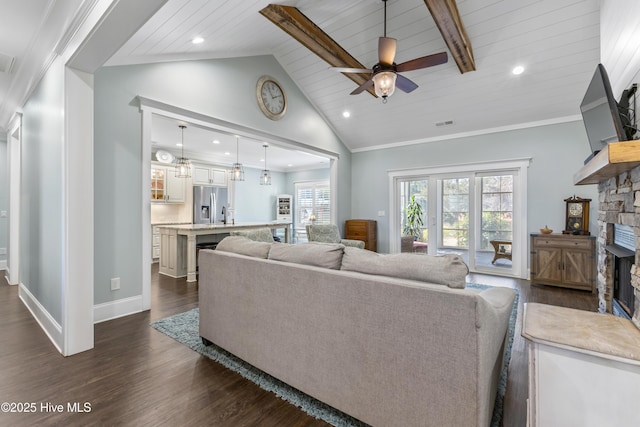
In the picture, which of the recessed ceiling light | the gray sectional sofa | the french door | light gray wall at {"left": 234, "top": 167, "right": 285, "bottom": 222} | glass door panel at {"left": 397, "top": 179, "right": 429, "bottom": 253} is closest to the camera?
the gray sectional sofa

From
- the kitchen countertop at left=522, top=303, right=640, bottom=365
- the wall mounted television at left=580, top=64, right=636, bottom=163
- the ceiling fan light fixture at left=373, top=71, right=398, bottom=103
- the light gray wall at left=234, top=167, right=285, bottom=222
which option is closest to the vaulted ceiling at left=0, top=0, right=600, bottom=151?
the ceiling fan light fixture at left=373, top=71, right=398, bottom=103

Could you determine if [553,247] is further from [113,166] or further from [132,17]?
[113,166]

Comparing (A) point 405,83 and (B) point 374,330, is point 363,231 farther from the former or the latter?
(B) point 374,330

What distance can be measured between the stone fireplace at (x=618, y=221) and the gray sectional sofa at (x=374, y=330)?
0.60 m

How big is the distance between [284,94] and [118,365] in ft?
14.6

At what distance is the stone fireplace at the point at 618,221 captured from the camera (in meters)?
1.49

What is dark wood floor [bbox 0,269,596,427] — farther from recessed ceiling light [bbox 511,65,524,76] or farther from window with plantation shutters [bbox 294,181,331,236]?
window with plantation shutters [bbox 294,181,331,236]

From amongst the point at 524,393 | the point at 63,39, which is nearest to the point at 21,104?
the point at 63,39

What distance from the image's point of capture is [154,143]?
6508mm

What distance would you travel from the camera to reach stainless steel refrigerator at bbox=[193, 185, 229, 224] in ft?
23.8

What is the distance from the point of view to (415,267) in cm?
147

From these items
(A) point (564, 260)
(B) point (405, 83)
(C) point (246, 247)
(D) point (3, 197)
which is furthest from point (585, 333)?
(D) point (3, 197)

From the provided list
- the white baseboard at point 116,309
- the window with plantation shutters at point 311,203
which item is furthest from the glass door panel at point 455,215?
the white baseboard at point 116,309

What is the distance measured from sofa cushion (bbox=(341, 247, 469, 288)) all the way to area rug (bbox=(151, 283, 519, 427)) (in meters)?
0.84
